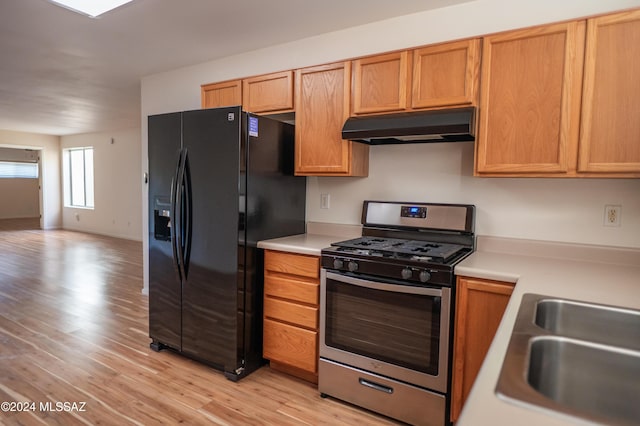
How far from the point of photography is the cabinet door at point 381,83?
2375 mm

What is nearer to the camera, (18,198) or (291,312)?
(291,312)

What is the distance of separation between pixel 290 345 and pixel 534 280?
1553 mm

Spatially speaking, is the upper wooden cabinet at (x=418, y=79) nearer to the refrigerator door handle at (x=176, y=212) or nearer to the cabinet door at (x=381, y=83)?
the cabinet door at (x=381, y=83)

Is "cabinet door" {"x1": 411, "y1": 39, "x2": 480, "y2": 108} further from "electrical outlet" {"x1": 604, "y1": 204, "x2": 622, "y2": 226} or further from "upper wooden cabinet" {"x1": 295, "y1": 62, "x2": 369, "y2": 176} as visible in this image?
"electrical outlet" {"x1": 604, "y1": 204, "x2": 622, "y2": 226}

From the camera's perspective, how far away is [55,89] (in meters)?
4.79

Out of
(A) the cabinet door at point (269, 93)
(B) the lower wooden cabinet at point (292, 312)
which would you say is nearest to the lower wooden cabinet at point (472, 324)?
(B) the lower wooden cabinet at point (292, 312)

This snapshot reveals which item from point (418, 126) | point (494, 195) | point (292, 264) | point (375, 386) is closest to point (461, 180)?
point (494, 195)

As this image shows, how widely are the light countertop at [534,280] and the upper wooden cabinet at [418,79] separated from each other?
36.2 inches

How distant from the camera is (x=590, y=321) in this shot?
1.34m

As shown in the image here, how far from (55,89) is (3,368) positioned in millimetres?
3562

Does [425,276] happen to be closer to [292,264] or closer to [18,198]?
[292,264]

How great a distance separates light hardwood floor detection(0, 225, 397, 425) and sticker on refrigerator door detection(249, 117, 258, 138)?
1.65 m

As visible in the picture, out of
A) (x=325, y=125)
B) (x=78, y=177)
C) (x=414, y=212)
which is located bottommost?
(x=414, y=212)

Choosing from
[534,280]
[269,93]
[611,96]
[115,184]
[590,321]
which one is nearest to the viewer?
[590,321]
